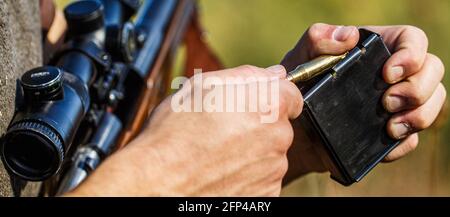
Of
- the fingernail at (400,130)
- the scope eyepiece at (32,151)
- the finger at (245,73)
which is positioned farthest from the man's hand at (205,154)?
the fingernail at (400,130)

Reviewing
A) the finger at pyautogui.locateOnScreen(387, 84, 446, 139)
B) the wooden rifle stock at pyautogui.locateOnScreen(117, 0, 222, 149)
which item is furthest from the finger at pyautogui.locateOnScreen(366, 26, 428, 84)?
the wooden rifle stock at pyautogui.locateOnScreen(117, 0, 222, 149)

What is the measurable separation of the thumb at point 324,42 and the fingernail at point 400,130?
9.2 inches

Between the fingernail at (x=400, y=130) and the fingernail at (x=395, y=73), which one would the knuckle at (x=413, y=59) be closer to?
the fingernail at (x=395, y=73)

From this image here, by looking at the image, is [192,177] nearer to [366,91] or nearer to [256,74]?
[256,74]

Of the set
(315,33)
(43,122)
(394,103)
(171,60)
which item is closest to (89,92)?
(43,122)

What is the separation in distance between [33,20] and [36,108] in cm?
46

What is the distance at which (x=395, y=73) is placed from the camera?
5.73 feet

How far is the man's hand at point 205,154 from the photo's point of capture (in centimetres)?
138

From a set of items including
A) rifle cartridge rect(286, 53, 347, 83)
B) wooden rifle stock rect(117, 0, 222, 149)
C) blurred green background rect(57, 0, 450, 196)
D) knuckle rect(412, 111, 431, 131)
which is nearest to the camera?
rifle cartridge rect(286, 53, 347, 83)

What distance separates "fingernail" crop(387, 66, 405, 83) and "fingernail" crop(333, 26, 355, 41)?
0.13 metres

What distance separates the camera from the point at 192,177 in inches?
55.4

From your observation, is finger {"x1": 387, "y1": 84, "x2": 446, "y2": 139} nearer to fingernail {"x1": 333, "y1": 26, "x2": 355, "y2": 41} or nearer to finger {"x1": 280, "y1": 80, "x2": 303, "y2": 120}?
fingernail {"x1": 333, "y1": 26, "x2": 355, "y2": 41}

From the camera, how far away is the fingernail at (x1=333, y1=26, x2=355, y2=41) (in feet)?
5.58

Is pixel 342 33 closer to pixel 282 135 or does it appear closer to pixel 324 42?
pixel 324 42
